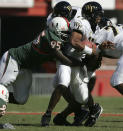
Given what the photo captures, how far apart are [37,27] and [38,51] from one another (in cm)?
1843

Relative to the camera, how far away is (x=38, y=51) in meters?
9.74

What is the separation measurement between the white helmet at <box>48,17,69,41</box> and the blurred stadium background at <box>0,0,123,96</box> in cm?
910

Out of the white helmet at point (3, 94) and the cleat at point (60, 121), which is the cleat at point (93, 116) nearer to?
the cleat at point (60, 121)

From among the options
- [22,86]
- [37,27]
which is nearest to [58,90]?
[22,86]

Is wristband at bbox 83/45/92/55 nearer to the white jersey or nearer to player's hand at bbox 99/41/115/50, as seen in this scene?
player's hand at bbox 99/41/115/50

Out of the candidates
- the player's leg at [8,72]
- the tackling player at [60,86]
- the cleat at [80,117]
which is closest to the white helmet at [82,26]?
the tackling player at [60,86]

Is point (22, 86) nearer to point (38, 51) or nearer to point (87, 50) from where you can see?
point (38, 51)

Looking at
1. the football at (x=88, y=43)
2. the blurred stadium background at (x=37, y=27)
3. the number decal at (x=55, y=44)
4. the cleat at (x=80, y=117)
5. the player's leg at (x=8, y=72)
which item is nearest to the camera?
the number decal at (x=55, y=44)

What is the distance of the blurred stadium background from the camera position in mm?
21203

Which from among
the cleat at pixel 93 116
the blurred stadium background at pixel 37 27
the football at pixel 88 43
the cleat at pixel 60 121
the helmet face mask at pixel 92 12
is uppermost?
the helmet face mask at pixel 92 12

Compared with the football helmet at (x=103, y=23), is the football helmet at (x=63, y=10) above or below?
above

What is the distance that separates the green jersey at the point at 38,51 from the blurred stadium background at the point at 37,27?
29.9ft

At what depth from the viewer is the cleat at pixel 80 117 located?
10.1 meters

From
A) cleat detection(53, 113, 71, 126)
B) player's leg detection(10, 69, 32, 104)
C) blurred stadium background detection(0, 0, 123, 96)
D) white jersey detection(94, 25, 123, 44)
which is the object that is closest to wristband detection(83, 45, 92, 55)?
white jersey detection(94, 25, 123, 44)
